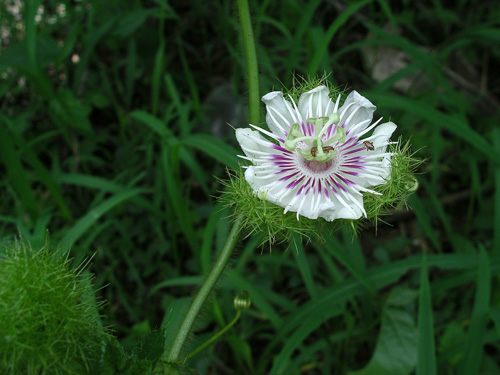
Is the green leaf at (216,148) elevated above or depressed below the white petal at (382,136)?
below

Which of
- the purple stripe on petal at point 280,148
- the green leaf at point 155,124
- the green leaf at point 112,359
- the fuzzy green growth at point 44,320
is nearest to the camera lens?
the fuzzy green growth at point 44,320

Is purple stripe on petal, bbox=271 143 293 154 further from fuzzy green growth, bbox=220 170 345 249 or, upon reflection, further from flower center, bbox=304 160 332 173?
fuzzy green growth, bbox=220 170 345 249

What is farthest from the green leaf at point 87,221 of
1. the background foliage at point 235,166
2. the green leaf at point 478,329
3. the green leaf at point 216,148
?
the green leaf at point 478,329

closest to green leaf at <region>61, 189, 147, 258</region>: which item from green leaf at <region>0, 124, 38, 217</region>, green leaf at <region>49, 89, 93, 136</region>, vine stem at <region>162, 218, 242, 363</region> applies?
green leaf at <region>0, 124, 38, 217</region>

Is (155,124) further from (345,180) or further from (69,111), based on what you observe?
(345,180)

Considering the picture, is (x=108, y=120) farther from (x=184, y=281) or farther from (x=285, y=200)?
(x=285, y=200)

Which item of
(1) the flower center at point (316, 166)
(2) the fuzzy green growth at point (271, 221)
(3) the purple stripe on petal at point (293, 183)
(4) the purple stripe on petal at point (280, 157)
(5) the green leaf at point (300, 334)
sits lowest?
(5) the green leaf at point (300, 334)

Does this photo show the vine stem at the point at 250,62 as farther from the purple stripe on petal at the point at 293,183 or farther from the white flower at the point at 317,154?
the purple stripe on petal at the point at 293,183
